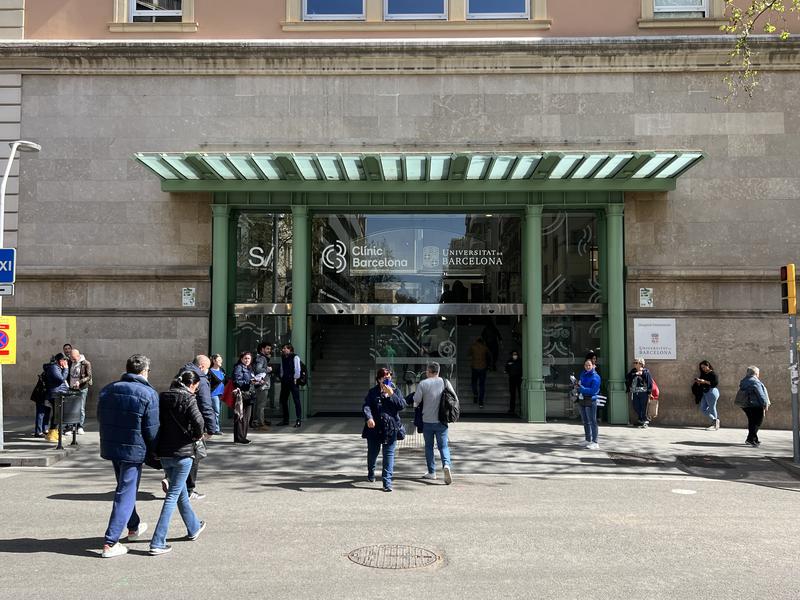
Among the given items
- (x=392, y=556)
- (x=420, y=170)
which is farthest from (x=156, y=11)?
(x=392, y=556)

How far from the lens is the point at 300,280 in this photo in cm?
1526

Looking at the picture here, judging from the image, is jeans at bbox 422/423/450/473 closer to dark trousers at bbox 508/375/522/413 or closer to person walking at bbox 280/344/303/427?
person walking at bbox 280/344/303/427

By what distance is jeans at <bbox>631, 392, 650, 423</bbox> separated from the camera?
14195 millimetres

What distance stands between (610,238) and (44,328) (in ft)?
42.7

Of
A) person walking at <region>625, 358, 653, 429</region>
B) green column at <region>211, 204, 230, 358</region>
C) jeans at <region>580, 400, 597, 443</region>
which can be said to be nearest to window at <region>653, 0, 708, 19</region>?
person walking at <region>625, 358, 653, 429</region>

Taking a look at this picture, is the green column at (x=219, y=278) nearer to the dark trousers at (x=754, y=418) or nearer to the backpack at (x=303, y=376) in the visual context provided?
the backpack at (x=303, y=376)

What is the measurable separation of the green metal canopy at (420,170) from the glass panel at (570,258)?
106 cm

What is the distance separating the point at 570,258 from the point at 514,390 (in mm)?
3382

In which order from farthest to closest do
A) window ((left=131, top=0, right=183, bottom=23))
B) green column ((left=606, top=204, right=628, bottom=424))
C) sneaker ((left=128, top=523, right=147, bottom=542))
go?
window ((left=131, top=0, right=183, bottom=23)) → green column ((left=606, top=204, right=628, bottom=424)) → sneaker ((left=128, top=523, right=147, bottom=542))

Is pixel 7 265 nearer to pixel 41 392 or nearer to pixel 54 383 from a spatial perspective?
pixel 54 383

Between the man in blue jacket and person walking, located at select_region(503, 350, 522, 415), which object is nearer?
the man in blue jacket

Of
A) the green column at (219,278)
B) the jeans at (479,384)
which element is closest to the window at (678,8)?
the jeans at (479,384)

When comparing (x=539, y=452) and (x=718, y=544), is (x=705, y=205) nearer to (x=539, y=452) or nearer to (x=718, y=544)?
(x=539, y=452)

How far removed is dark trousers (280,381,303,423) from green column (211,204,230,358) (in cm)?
179
